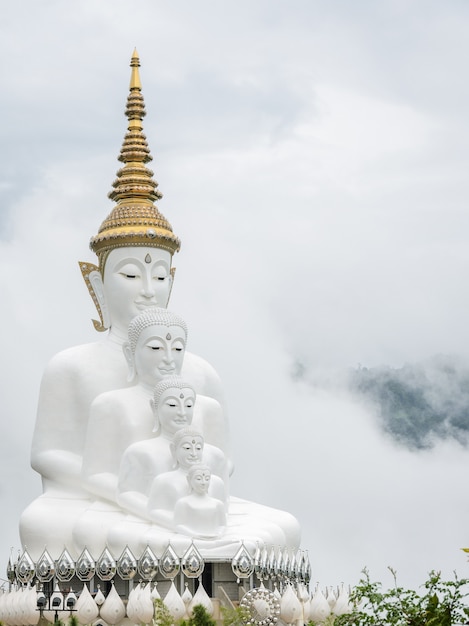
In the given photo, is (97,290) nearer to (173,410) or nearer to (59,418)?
(59,418)

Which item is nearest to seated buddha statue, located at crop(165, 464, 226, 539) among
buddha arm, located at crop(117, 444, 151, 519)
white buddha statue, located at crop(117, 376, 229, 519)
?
white buddha statue, located at crop(117, 376, 229, 519)

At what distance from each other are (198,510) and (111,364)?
3.79 metres

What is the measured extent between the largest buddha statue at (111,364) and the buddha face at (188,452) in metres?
1.45

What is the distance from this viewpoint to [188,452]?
22.0 m

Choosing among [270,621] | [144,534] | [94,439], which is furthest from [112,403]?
[270,621]

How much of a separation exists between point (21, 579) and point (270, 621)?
380 centimetres

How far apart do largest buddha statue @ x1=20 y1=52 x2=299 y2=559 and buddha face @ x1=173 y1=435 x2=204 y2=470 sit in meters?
1.45

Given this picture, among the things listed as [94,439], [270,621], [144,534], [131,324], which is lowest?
[270,621]

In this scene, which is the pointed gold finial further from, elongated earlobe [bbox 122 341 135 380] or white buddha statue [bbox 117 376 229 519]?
white buddha statue [bbox 117 376 229 519]

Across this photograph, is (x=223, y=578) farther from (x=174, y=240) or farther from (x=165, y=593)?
(x=174, y=240)

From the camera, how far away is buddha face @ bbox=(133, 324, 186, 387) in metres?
23.3

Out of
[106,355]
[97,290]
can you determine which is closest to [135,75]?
[97,290]

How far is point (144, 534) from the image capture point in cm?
2167

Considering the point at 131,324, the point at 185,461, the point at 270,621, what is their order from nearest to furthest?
the point at 270,621 → the point at 185,461 → the point at 131,324
